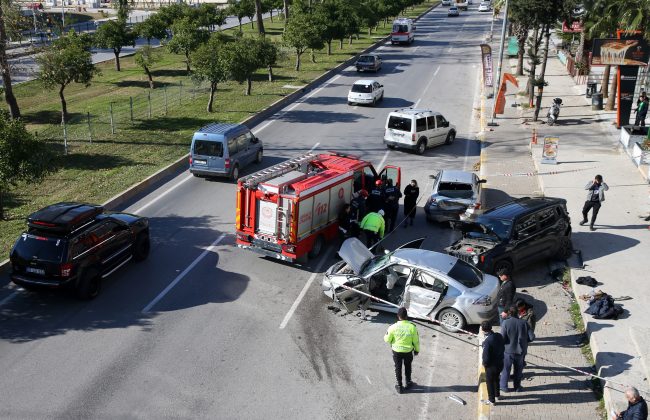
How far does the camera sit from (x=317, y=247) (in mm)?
16797

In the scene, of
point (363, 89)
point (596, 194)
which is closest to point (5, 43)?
point (363, 89)

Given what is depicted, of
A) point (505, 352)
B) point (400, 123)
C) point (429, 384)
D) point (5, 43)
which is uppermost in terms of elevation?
point (5, 43)

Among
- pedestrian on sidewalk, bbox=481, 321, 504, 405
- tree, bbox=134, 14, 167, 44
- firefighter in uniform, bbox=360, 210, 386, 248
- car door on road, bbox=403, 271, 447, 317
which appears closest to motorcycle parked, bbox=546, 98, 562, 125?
firefighter in uniform, bbox=360, 210, 386, 248

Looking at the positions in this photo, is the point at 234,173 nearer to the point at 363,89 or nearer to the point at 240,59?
the point at 240,59

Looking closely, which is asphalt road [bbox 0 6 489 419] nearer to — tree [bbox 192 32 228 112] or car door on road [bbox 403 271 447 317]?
car door on road [bbox 403 271 447 317]

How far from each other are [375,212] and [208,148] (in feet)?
24.3

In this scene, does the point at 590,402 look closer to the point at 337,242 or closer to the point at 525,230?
the point at 525,230

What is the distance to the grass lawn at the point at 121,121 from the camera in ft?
71.4

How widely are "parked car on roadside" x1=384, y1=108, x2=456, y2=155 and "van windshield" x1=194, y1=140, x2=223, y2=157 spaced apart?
305 inches

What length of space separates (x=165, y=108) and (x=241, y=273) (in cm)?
1985

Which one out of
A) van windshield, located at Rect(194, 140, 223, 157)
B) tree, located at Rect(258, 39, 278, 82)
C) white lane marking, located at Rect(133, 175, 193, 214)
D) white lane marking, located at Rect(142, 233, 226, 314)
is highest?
tree, located at Rect(258, 39, 278, 82)

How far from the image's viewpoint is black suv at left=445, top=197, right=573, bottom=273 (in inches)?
597

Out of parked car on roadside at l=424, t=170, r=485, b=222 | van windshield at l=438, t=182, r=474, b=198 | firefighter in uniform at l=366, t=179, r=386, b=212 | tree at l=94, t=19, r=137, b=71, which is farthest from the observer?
tree at l=94, t=19, r=137, b=71

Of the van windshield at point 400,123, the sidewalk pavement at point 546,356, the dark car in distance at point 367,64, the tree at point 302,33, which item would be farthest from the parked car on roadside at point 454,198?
the dark car in distance at point 367,64
